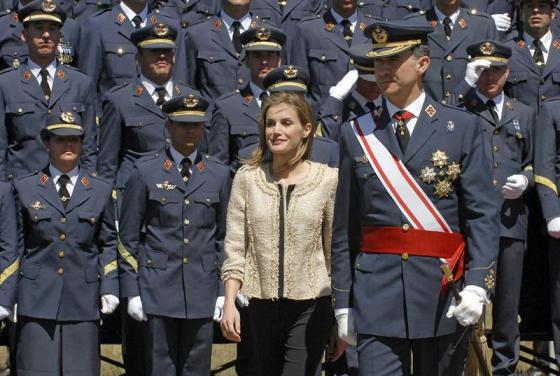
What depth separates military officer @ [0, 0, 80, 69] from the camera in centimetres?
1120

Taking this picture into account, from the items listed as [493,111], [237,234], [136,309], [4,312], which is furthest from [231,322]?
[493,111]

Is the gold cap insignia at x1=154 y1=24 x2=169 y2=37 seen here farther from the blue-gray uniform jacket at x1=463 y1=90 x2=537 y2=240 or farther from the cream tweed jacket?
the cream tweed jacket

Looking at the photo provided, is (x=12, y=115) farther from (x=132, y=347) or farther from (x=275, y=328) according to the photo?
(x=275, y=328)

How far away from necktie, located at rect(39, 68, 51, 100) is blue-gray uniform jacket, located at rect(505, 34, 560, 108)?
358 cm

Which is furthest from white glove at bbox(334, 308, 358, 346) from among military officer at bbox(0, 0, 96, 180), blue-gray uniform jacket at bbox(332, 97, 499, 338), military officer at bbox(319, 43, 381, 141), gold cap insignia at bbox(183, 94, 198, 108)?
military officer at bbox(0, 0, 96, 180)

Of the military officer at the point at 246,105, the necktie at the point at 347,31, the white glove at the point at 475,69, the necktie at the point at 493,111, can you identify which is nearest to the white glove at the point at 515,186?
the necktie at the point at 493,111

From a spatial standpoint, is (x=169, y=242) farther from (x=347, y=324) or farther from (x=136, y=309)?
(x=347, y=324)

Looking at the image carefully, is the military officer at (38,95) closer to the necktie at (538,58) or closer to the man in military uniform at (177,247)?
the man in military uniform at (177,247)

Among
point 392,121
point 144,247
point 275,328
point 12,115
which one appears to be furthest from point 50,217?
point 392,121

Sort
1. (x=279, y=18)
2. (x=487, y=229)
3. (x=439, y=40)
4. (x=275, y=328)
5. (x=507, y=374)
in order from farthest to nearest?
1. (x=279, y=18)
2. (x=439, y=40)
3. (x=507, y=374)
4. (x=275, y=328)
5. (x=487, y=229)

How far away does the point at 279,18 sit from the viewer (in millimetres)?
12039

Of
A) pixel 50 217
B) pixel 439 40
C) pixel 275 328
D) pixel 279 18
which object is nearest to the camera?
pixel 275 328

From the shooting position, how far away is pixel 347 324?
23.0 feet

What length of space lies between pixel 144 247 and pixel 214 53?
8.37 feet
